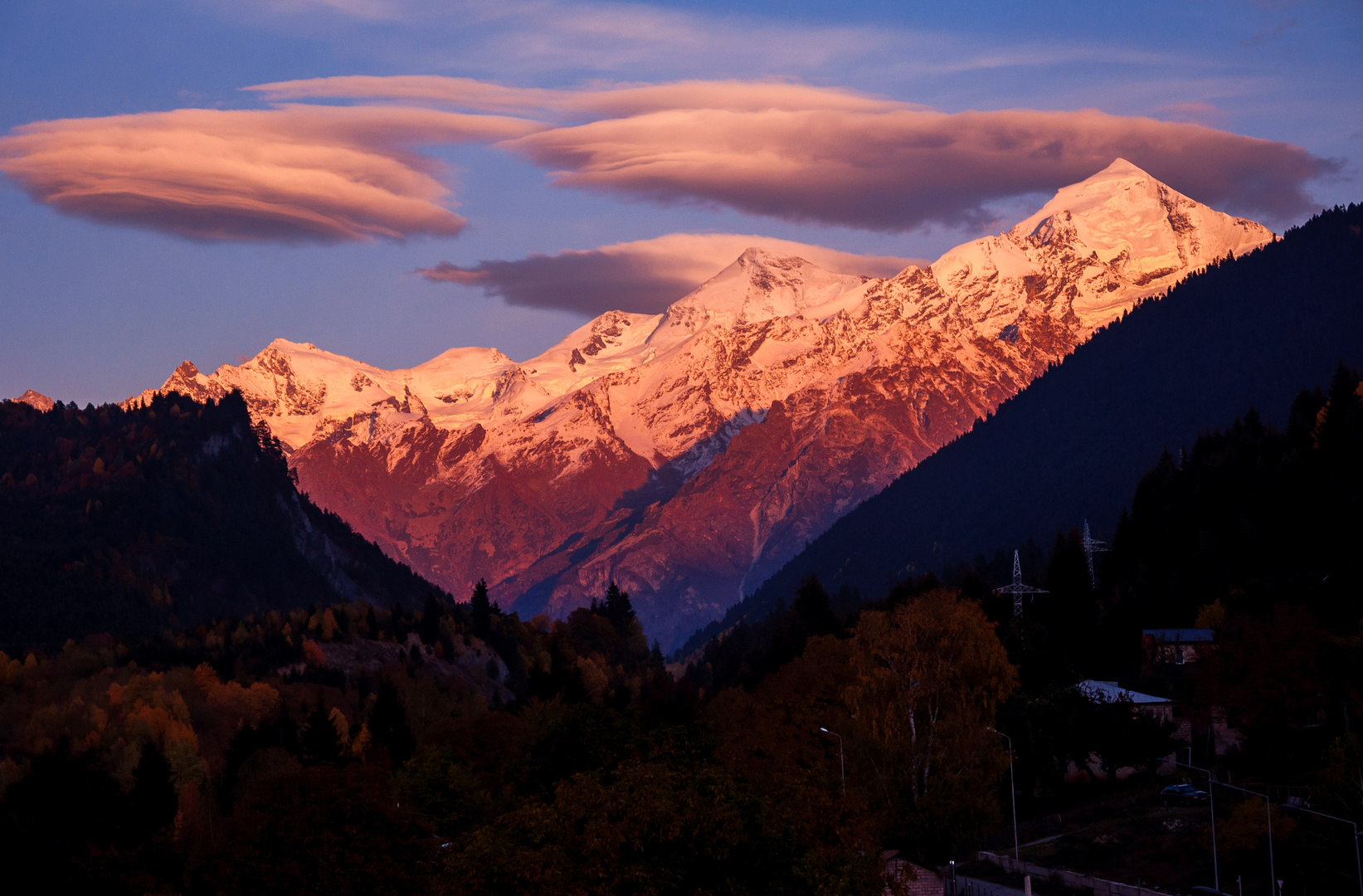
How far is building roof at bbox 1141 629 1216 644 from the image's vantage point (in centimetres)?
14212

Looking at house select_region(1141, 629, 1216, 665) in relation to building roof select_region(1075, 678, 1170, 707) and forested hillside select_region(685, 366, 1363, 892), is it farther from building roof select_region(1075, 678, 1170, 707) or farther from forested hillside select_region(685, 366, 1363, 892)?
building roof select_region(1075, 678, 1170, 707)

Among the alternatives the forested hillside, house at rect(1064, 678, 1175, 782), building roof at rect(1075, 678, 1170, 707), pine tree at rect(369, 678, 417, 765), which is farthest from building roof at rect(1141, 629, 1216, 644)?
pine tree at rect(369, 678, 417, 765)

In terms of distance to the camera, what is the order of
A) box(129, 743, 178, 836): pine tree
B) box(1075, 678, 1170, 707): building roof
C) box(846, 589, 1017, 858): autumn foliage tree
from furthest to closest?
box(129, 743, 178, 836): pine tree → box(1075, 678, 1170, 707): building roof → box(846, 589, 1017, 858): autumn foliage tree

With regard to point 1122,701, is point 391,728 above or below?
below

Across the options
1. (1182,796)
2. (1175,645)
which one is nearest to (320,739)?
(1175,645)

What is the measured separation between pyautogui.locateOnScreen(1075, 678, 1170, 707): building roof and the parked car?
16378 mm

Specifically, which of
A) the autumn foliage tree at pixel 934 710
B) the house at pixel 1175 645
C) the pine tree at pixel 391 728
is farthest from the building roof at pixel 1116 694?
the pine tree at pixel 391 728

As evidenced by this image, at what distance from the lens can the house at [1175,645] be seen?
14125 cm

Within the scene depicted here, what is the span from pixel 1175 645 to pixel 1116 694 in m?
21.2

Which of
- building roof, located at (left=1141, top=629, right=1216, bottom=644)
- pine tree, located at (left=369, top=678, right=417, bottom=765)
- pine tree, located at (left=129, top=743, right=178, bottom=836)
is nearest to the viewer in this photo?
pine tree, located at (left=129, top=743, right=178, bottom=836)

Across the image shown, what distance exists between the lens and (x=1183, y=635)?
145000mm

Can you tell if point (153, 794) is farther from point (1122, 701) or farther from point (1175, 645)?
point (1175, 645)

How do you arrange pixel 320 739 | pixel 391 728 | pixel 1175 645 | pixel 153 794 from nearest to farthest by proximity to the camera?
pixel 153 794
pixel 1175 645
pixel 320 739
pixel 391 728

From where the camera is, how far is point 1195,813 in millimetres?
90312
